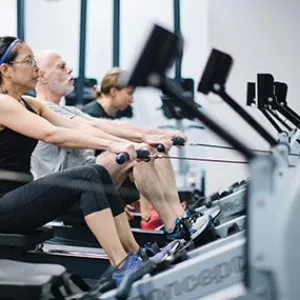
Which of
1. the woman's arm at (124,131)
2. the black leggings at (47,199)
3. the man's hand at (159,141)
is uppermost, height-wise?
the man's hand at (159,141)

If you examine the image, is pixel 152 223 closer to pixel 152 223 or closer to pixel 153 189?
pixel 152 223

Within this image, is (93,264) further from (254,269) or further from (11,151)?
(254,269)

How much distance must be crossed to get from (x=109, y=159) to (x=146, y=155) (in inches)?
32.9

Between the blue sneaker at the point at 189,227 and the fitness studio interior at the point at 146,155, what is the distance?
1 cm

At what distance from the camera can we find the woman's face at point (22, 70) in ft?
9.65

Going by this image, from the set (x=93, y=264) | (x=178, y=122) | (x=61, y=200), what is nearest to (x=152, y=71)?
(x=61, y=200)

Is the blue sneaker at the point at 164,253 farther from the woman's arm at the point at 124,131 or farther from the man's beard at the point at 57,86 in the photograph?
the man's beard at the point at 57,86

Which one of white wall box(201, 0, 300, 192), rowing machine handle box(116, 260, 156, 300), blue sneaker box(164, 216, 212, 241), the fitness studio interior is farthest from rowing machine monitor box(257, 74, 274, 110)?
white wall box(201, 0, 300, 192)

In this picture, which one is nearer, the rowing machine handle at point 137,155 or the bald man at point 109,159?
the rowing machine handle at point 137,155

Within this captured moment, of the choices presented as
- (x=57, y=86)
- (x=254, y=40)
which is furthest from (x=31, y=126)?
(x=254, y=40)

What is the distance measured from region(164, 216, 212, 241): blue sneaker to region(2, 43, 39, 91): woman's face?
0.96 metres

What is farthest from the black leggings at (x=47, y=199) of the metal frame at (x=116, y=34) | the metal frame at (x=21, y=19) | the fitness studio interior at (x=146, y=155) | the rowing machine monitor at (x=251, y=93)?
the metal frame at (x=21, y=19)

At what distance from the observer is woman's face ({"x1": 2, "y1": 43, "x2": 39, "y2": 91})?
2941mm

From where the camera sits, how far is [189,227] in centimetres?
328
